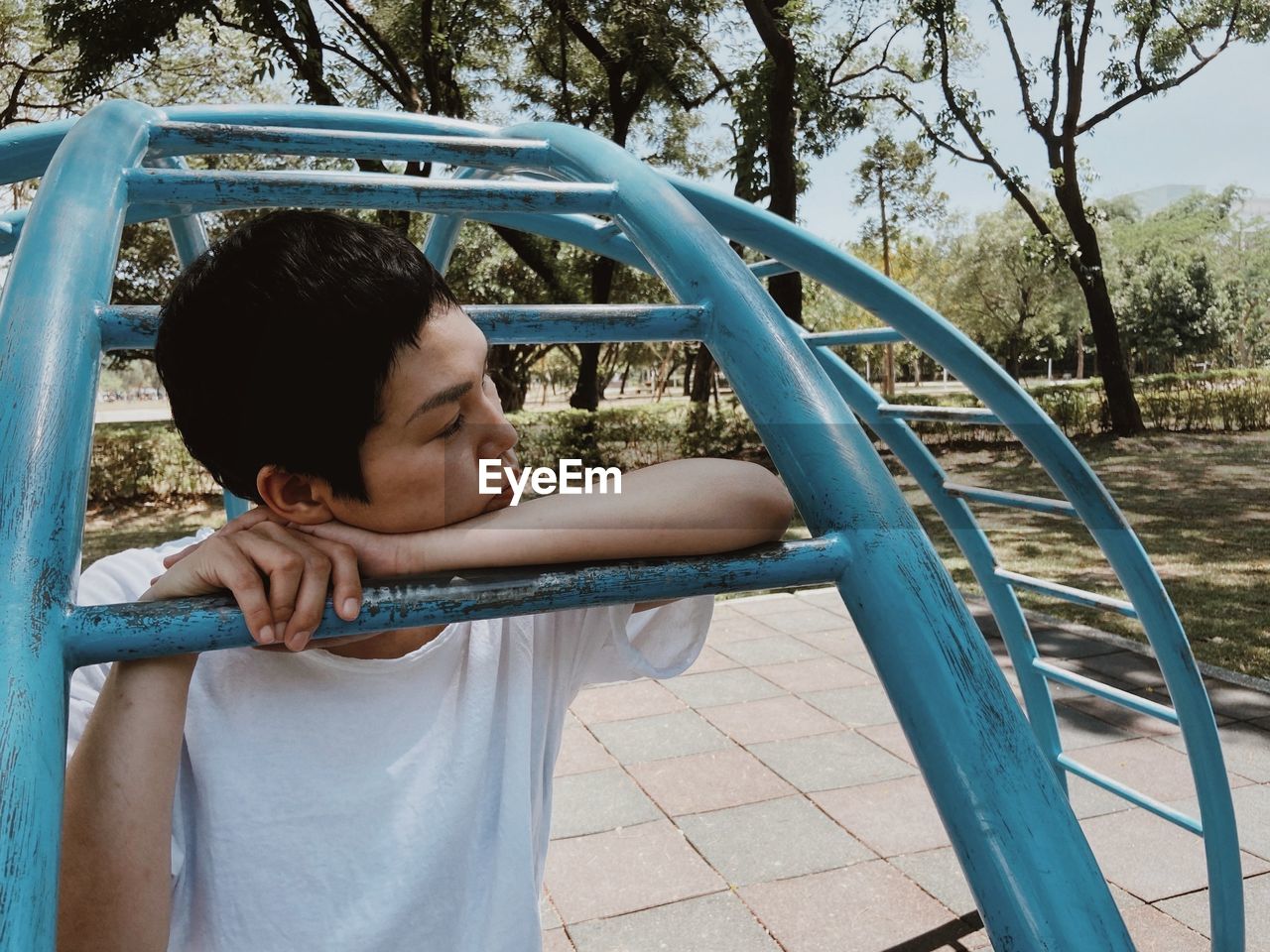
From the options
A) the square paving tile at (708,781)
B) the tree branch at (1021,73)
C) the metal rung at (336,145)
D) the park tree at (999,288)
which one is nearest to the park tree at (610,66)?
the tree branch at (1021,73)

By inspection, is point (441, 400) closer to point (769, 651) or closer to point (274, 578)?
point (274, 578)

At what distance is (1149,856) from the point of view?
2.60 metres

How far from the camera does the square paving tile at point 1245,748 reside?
3.09 m

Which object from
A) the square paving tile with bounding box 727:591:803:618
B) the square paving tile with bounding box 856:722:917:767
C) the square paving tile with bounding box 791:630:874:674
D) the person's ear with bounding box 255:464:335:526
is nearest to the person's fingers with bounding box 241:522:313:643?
the person's ear with bounding box 255:464:335:526

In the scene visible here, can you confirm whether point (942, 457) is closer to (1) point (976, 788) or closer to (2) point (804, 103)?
(2) point (804, 103)

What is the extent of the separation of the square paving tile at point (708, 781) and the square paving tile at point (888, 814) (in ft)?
0.61

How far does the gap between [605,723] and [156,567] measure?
9.15 feet

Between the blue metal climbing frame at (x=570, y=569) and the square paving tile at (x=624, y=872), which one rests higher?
the blue metal climbing frame at (x=570, y=569)

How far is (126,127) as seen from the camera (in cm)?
115

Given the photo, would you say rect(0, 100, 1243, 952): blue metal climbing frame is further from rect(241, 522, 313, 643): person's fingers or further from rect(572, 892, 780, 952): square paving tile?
rect(572, 892, 780, 952): square paving tile

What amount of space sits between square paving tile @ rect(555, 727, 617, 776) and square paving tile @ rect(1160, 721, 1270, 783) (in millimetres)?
1892

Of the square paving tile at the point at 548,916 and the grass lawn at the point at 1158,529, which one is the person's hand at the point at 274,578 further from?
the grass lawn at the point at 1158,529

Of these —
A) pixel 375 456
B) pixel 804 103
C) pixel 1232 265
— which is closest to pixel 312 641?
pixel 375 456

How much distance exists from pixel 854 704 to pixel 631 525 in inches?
130
